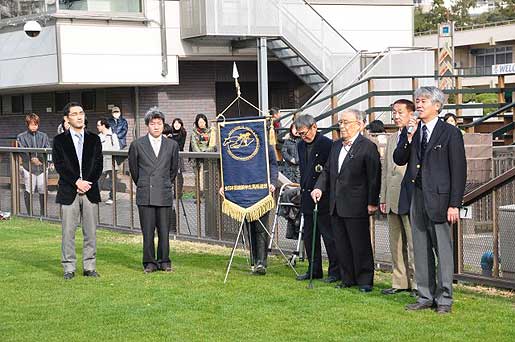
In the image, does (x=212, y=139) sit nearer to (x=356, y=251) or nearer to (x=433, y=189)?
(x=356, y=251)

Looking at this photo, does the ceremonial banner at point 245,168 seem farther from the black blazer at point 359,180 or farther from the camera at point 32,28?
the camera at point 32,28

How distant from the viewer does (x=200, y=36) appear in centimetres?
2758

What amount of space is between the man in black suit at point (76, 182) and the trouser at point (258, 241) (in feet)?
6.54

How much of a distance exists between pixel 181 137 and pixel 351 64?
865cm

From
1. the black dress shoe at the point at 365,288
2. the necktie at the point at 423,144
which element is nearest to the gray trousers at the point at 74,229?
the black dress shoe at the point at 365,288

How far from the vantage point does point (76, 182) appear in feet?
39.8

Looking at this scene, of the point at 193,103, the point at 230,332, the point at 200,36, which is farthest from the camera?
the point at 193,103

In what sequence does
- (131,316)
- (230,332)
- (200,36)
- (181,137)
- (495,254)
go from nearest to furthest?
1. (230,332)
2. (131,316)
3. (495,254)
4. (181,137)
5. (200,36)

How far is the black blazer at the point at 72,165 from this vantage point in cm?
1220

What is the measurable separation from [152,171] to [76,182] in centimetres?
106

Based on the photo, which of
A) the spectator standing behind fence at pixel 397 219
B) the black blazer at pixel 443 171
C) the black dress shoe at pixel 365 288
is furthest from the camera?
the black dress shoe at pixel 365 288

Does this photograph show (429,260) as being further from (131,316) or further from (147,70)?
(147,70)

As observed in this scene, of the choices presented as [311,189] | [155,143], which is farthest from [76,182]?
[311,189]

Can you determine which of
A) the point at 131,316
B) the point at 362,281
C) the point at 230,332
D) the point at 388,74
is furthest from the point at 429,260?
the point at 388,74
